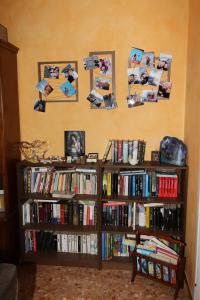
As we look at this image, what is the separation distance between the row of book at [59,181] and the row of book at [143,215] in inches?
10.4

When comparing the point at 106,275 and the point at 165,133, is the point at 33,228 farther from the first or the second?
the point at 165,133

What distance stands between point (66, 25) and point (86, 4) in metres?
0.26

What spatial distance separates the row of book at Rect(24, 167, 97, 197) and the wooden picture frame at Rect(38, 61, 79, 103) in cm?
70

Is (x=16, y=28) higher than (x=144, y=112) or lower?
higher

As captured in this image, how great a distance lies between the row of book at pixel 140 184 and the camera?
2.31m

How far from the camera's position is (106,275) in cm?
234

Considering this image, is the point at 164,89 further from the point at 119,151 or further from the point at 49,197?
the point at 49,197

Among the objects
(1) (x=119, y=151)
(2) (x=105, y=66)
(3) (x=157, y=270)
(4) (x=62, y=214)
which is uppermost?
(2) (x=105, y=66)

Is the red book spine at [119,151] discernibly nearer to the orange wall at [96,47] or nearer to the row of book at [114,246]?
the orange wall at [96,47]

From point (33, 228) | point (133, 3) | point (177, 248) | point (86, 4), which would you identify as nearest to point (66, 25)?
point (86, 4)

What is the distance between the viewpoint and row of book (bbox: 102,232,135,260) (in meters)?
2.43

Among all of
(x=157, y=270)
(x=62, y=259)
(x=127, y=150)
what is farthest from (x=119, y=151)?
(x=62, y=259)

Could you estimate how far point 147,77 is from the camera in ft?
7.87

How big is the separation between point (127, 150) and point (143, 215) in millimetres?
628
